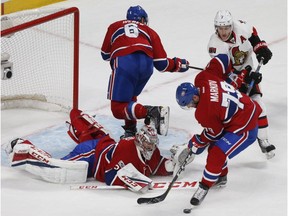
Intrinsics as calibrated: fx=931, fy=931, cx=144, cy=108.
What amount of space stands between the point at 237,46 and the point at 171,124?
770 mm

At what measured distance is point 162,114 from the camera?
5.05 metres

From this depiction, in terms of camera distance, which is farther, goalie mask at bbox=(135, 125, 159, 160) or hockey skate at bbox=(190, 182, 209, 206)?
goalie mask at bbox=(135, 125, 159, 160)

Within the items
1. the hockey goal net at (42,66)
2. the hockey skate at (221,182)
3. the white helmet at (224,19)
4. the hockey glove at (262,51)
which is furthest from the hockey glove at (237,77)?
the hockey goal net at (42,66)

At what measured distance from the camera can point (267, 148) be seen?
511 cm

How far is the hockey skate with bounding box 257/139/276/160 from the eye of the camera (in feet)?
16.8

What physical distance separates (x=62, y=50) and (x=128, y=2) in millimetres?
1945

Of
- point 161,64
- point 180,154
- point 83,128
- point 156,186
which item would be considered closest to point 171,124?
point 161,64

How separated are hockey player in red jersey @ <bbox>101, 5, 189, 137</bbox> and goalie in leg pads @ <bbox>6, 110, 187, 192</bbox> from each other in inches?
10.7

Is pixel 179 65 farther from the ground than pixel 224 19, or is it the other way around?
pixel 224 19

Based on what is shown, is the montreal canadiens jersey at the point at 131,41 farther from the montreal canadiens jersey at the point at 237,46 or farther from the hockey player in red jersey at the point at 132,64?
the montreal canadiens jersey at the point at 237,46

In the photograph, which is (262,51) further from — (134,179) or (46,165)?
(46,165)

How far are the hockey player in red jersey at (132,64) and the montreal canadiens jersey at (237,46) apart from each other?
1.08 feet

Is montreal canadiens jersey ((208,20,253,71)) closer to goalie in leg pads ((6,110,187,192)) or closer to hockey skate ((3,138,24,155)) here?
goalie in leg pads ((6,110,187,192))

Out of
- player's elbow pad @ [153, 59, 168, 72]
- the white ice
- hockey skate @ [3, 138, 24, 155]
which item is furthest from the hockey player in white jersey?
hockey skate @ [3, 138, 24, 155]
